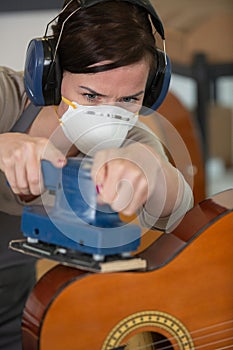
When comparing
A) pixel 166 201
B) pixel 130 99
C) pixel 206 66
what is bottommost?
pixel 206 66

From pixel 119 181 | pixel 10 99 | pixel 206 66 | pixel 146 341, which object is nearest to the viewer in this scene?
pixel 119 181

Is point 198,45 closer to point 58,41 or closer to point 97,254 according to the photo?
point 58,41

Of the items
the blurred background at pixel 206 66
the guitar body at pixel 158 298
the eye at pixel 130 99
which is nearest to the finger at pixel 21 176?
the guitar body at pixel 158 298

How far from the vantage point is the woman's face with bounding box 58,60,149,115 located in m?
0.82

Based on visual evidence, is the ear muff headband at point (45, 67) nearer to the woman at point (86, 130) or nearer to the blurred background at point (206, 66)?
the woman at point (86, 130)

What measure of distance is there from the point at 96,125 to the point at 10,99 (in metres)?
0.15

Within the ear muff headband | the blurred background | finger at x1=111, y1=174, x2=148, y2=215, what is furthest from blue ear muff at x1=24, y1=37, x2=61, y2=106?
the blurred background

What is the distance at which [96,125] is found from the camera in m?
0.84

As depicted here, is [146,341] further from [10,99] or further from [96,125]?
[10,99]

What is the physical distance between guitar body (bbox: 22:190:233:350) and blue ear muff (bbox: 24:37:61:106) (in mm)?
220

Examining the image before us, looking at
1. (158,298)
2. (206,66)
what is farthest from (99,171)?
(206,66)

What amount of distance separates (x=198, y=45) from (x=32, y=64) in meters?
1.32

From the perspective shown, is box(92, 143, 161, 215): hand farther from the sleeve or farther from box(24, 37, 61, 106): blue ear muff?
the sleeve

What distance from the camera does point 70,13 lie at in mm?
830
